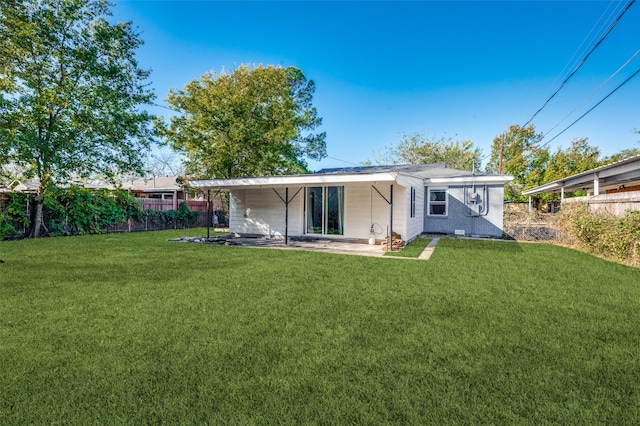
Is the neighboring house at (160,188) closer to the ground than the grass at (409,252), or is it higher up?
higher up

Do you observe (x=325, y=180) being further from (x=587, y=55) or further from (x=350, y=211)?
(x=587, y=55)

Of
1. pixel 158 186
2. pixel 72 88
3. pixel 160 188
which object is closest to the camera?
pixel 72 88

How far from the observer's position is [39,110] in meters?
10.0

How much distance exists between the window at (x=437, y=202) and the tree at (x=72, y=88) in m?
12.2

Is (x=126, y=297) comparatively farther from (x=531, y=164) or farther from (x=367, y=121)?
(x=531, y=164)

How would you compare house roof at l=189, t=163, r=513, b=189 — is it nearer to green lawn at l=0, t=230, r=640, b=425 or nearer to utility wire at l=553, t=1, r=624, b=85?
green lawn at l=0, t=230, r=640, b=425

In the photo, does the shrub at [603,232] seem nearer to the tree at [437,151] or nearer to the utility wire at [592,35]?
the utility wire at [592,35]

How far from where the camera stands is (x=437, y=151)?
31.4 m

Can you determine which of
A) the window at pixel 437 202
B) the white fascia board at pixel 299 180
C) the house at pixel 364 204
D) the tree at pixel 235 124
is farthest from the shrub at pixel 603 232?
the tree at pixel 235 124

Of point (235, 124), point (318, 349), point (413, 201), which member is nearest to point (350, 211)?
point (413, 201)

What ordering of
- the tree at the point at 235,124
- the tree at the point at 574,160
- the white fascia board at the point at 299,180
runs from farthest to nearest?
the tree at the point at 574,160 → the tree at the point at 235,124 → the white fascia board at the point at 299,180

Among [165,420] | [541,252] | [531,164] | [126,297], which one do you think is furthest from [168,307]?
[531,164]

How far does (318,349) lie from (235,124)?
1509cm

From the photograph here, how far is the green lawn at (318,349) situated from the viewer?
5.89ft
